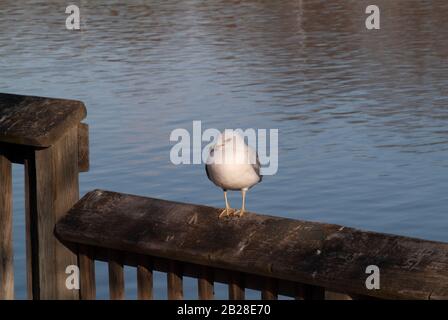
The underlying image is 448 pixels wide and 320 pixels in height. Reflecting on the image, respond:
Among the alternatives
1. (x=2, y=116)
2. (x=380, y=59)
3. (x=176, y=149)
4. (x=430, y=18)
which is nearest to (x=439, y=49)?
(x=380, y=59)

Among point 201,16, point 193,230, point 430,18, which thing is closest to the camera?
point 193,230

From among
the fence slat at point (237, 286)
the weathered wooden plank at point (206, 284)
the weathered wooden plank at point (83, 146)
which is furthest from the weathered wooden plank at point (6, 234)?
the fence slat at point (237, 286)

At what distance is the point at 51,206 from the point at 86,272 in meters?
0.23

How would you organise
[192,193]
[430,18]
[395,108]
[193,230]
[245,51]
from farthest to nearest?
[430,18], [245,51], [395,108], [192,193], [193,230]

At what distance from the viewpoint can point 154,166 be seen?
590 inches

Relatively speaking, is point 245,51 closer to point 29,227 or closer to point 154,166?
point 154,166

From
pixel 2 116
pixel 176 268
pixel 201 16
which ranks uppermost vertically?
pixel 2 116

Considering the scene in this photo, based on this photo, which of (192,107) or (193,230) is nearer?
(193,230)

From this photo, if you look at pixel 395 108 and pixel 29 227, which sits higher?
pixel 29 227

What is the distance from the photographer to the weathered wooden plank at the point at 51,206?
3.60m

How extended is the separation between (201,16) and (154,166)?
23.4 metres

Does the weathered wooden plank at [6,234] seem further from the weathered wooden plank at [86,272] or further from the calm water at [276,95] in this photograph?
the calm water at [276,95]

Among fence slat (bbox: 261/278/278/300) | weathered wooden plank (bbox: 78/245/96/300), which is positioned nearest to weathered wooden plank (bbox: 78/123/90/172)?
weathered wooden plank (bbox: 78/245/96/300)

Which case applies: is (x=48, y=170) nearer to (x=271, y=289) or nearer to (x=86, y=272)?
(x=86, y=272)
